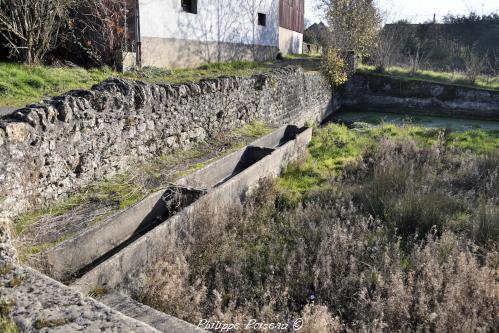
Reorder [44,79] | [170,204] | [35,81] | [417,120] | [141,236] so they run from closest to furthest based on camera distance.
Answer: [141,236]
[170,204]
[35,81]
[44,79]
[417,120]

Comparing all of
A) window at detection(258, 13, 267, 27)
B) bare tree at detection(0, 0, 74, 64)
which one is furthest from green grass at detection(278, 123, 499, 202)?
window at detection(258, 13, 267, 27)

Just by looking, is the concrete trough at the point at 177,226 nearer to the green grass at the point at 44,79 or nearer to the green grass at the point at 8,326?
the green grass at the point at 8,326

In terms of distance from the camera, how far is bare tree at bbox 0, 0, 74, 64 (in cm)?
878

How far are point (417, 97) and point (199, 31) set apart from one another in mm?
10024

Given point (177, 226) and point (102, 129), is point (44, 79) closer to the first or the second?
point (102, 129)

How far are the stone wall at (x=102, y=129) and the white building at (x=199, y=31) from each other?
308 centimetres

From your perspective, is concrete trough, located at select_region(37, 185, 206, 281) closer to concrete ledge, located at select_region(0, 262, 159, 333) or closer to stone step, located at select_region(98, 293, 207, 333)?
stone step, located at select_region(98, 293, 207, 333)

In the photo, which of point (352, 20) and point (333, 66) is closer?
point (333, 66)

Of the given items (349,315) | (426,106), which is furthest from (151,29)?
(426,106)

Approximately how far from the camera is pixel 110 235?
4652mm

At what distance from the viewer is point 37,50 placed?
9242 mm

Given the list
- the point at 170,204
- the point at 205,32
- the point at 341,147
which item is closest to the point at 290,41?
the point at 205,32

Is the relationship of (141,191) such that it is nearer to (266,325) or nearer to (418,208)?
(266,325)

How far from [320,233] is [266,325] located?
2.13m
